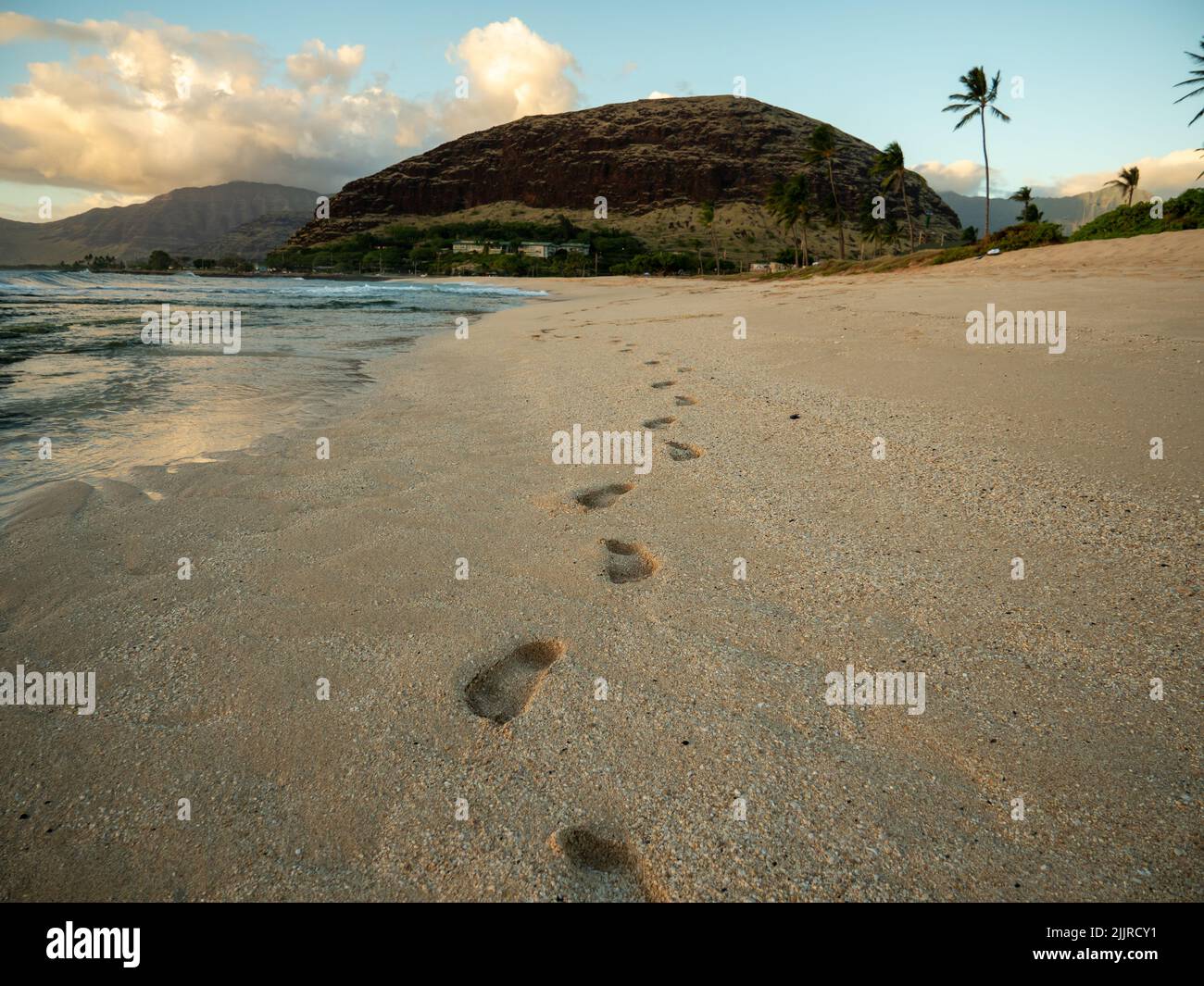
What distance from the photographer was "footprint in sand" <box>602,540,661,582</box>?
3166mm

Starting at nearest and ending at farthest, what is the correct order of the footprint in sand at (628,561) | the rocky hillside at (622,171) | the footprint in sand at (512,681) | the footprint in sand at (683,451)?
the footprint in sand at (512,681), the footprint in sand at (628,561), the footprint in sand at (683,451), the rocky hillside at (622,171)

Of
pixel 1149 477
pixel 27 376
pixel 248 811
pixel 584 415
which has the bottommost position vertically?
pixel 248 811

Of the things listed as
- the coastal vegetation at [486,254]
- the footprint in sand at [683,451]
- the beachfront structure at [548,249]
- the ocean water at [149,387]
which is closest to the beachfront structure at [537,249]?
the beachfront structure at [548,249]

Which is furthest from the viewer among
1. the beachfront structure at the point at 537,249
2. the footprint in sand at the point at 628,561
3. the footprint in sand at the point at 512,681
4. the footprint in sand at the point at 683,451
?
the beachfront structure at the point at 537,249

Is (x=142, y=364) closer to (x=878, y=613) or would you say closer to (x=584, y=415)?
(x=584, y=415)

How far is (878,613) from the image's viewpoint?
2689mm

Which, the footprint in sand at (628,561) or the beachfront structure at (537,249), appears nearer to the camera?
the footprint in sand at (628,561)

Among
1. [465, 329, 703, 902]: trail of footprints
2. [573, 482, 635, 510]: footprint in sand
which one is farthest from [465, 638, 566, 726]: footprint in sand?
[573, 482, 635, 510]: footprint in sand

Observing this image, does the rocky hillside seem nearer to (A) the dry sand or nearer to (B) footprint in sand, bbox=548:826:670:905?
(A) the dry sand

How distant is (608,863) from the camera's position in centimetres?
170

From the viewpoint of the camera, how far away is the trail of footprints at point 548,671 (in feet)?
5.39

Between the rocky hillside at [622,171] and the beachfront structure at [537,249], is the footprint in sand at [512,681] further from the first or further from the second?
the rocky hillside at [622,171]

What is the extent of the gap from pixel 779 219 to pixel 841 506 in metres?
71.0
